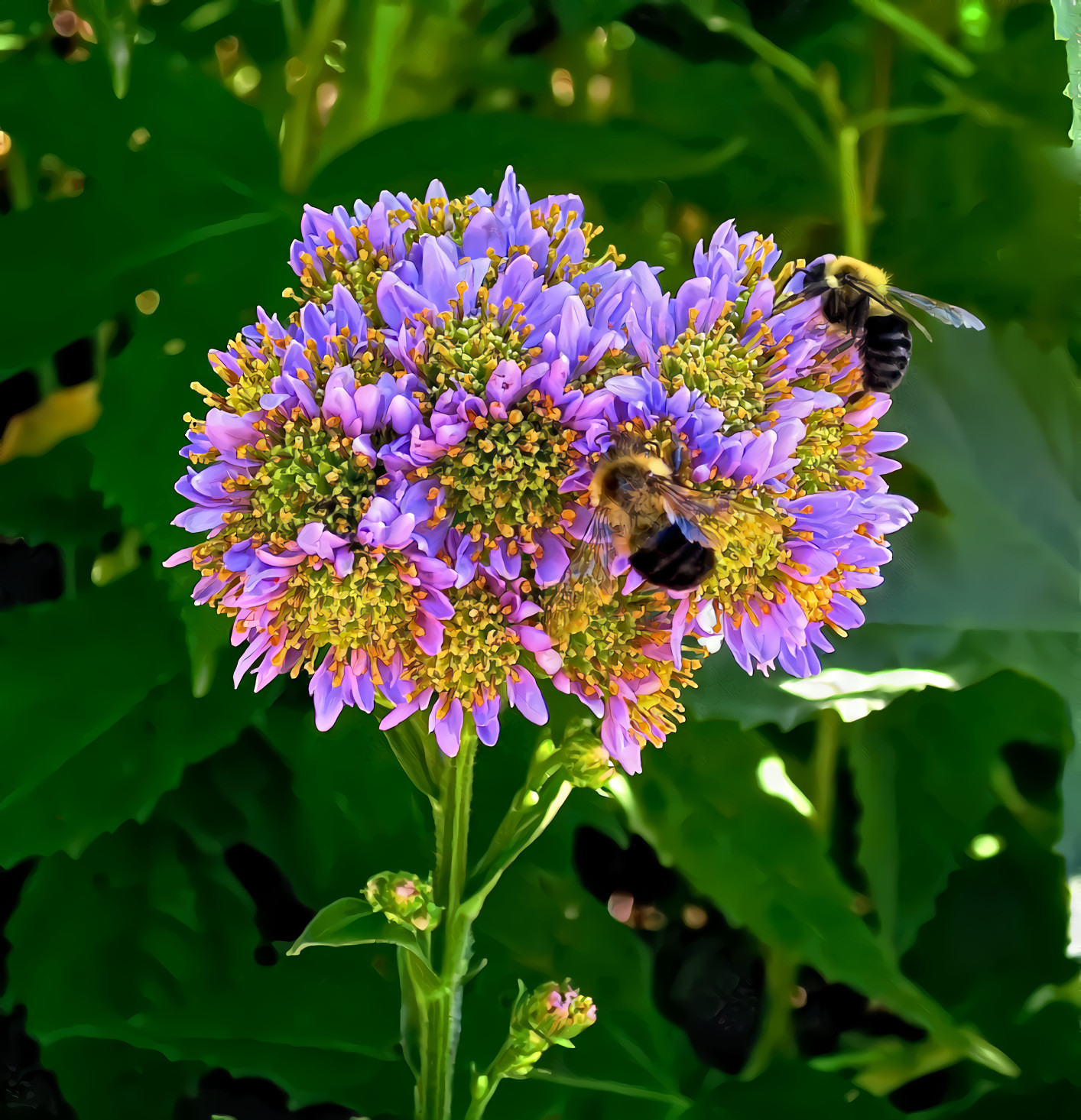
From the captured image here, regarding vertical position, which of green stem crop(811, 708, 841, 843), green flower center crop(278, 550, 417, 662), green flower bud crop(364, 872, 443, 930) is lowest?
green stem crop(811, 708, 841, 843)

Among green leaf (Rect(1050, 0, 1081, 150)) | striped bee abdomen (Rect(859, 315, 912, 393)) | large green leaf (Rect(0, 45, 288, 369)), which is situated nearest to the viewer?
green leaf (Rect(1050, 0, 1081, 150))

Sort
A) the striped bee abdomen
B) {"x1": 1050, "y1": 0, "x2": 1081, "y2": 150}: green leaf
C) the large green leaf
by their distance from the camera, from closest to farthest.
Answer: {"x1": 1050, "y1": 0, "x2": 1081, "y2": 150}: green leaf
the striped bee abdomen
the large green leaf

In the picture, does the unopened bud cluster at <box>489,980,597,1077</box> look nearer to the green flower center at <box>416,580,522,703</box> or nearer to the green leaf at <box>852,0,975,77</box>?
the green flower center at <box>416,580,522,703</box>

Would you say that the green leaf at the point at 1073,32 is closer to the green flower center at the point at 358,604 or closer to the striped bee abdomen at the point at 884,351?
the striped bee abdomen at the point at 884,351

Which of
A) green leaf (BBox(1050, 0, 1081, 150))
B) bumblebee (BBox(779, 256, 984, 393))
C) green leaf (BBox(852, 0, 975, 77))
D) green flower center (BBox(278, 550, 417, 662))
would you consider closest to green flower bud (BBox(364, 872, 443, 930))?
green flower center (BBox(278, 550, 417, 662))

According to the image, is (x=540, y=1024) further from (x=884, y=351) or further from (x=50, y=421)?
(x=50, y=421)

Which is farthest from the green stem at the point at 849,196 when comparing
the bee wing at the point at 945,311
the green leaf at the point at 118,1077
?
the green leaf at the point at 118,1077
